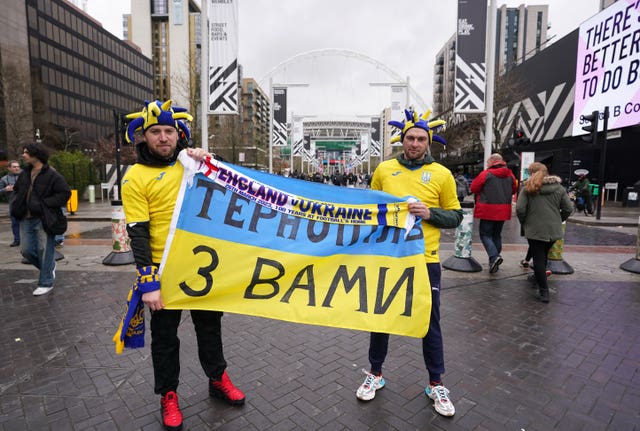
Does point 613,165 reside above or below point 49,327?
above

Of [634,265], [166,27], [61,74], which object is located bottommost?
[634,265]

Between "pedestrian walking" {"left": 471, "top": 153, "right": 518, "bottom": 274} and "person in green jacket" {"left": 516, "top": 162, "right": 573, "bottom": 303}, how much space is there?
3.92ft

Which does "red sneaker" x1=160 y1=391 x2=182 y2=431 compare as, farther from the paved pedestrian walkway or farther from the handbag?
the handbag

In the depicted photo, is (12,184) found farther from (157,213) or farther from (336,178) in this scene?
(336,178)

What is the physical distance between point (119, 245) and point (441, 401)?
265 inches

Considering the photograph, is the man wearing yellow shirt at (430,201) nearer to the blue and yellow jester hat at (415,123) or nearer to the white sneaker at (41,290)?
the blue and yellow jester hat at (415,123)

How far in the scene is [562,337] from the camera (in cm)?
436

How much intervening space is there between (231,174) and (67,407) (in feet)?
6.96

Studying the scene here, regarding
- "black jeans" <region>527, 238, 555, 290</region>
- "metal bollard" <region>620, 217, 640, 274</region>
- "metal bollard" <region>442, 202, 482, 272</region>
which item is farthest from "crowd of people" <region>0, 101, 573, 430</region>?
"metal bollard" <region>620, 217, 640, 274</region>

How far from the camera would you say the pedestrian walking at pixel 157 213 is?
260 centimetres

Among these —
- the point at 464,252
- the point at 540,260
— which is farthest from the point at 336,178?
the point at 540,260

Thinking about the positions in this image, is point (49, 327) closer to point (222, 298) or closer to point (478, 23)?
point (222, 298)

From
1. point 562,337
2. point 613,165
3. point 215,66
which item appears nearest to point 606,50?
point 613,165

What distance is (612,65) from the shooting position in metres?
17.3
